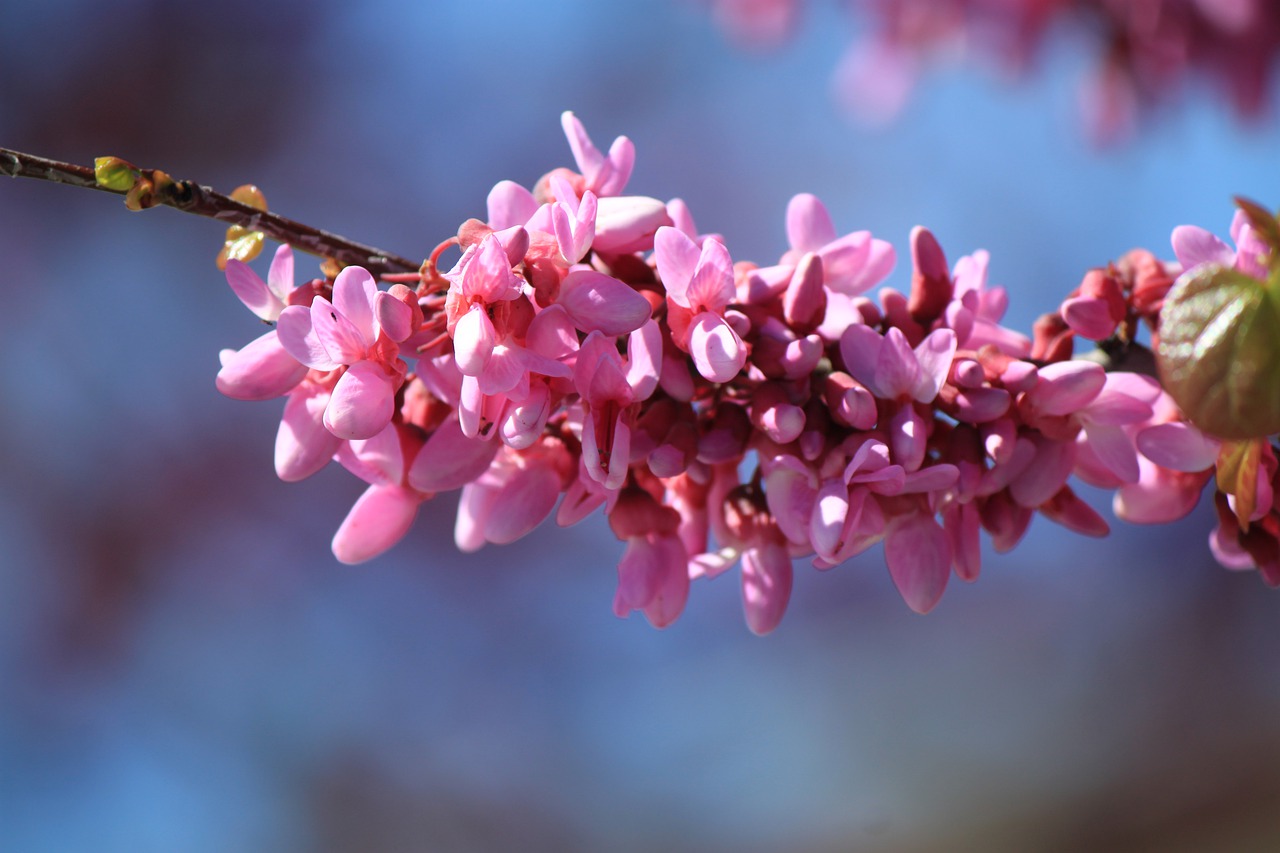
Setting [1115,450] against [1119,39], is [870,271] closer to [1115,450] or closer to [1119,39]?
[1115,450]

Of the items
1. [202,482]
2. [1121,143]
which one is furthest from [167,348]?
[1121,143]

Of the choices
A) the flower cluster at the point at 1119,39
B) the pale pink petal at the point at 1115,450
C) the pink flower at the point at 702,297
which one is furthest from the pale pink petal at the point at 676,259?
the flower cluster at the point at 1119,39

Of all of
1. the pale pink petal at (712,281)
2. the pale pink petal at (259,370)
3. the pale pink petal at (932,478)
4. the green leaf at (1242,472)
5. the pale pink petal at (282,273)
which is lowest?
the green leaf at (1242,472)

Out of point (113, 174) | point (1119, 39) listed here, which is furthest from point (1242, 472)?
point (1119, 39)

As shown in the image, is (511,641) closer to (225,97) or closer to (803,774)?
(803,774)

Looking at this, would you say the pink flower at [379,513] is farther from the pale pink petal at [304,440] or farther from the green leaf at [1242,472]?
the green leaf at [1242,472]

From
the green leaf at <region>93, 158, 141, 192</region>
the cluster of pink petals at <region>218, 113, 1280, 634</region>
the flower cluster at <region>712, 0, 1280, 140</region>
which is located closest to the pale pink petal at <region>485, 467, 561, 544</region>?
the cluster of pink petals at <region>218, 113, 1280, 634</region>

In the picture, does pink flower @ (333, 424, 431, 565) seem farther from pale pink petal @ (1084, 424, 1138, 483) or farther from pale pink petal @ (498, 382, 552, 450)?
pale pink petal @ (1084, 424, 1138, 483)
